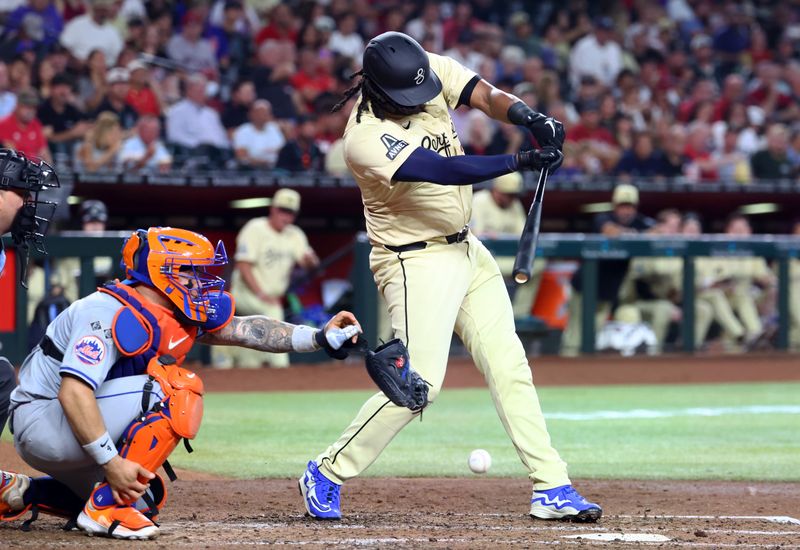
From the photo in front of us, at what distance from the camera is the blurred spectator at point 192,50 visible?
13.6 m

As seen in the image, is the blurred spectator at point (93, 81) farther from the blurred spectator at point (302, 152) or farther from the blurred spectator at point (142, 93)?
the blurred spectator at point (302, 152)

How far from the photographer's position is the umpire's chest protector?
3932 millimetres

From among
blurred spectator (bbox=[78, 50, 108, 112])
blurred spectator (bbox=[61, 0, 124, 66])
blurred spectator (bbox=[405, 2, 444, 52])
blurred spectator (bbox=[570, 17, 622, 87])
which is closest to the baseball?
blurred spectator (bbox=[78, 50, 108, 112])

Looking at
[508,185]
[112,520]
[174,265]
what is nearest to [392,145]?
[174,265]

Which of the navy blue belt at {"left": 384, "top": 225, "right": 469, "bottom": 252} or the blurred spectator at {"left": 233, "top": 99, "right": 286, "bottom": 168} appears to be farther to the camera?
the blurred spectator at {"left": 233, "top": 99, "right": 286, "bottom": 168}

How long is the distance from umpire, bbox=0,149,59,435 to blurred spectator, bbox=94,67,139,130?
786 centimetres

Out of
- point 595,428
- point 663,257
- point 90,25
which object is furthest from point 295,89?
point 595,428

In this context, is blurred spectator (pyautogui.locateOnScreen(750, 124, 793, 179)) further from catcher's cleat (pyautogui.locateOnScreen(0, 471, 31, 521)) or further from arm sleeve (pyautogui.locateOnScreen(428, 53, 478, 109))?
catcher's cleat (pyautogui.locateOnScreen(0, 471, 31, 521))

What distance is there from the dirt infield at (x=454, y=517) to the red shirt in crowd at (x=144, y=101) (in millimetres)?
6433

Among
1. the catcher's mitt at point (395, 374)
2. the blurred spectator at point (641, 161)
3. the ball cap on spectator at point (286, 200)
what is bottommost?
the catcher's mitt at point (395, 374)

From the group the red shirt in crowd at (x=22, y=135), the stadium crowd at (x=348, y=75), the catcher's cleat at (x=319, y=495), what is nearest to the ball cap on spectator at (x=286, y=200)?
the stadium crowd at (x=348, y=75)

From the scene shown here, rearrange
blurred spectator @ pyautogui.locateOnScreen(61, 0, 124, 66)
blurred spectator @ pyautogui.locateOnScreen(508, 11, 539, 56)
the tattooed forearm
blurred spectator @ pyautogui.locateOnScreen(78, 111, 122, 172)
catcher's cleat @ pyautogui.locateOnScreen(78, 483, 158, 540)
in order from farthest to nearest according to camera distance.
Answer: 1. blurred spectator @ pyautogui.locateOnScreen(508, 11, 539, 56)
2. blurred spectator @ pyautogui.locateOnScreen(61, 0, 124, 66)
3. blurred spectator @ pyautogui.locateOnScreen(78, 111, 122, 172)
4. the tattooed forearm
5. catcher's cleat @ pyautogui.locateOnScreen(78, 483, 158, 540)

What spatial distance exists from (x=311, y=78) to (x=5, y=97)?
3649mm

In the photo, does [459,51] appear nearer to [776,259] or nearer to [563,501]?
A: [776,259]
